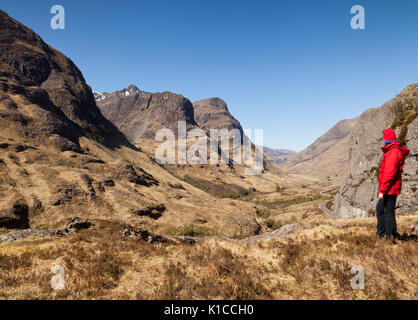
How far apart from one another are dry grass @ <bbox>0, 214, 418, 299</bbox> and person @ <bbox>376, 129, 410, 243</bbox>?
0.82m

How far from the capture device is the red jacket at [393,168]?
8203mm

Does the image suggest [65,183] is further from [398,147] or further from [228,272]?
[398,147]

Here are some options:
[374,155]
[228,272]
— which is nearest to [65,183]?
[228,272]

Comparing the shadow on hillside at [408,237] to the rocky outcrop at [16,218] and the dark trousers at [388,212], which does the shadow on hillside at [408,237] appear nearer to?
the dark trousers at [388,212]

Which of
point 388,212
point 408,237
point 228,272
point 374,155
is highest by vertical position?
point 374,155

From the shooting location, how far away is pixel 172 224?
256ft

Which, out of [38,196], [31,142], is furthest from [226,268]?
[31,142]

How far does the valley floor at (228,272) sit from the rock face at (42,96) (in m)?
117

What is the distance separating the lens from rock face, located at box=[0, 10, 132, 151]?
107 m

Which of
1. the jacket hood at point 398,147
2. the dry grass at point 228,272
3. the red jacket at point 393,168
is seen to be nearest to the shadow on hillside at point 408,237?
the dry grass at point 228,272

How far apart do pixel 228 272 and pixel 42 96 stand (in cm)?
16851

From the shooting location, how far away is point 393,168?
8.23 m

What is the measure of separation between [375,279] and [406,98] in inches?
1419

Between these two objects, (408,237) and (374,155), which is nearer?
(408,237)
